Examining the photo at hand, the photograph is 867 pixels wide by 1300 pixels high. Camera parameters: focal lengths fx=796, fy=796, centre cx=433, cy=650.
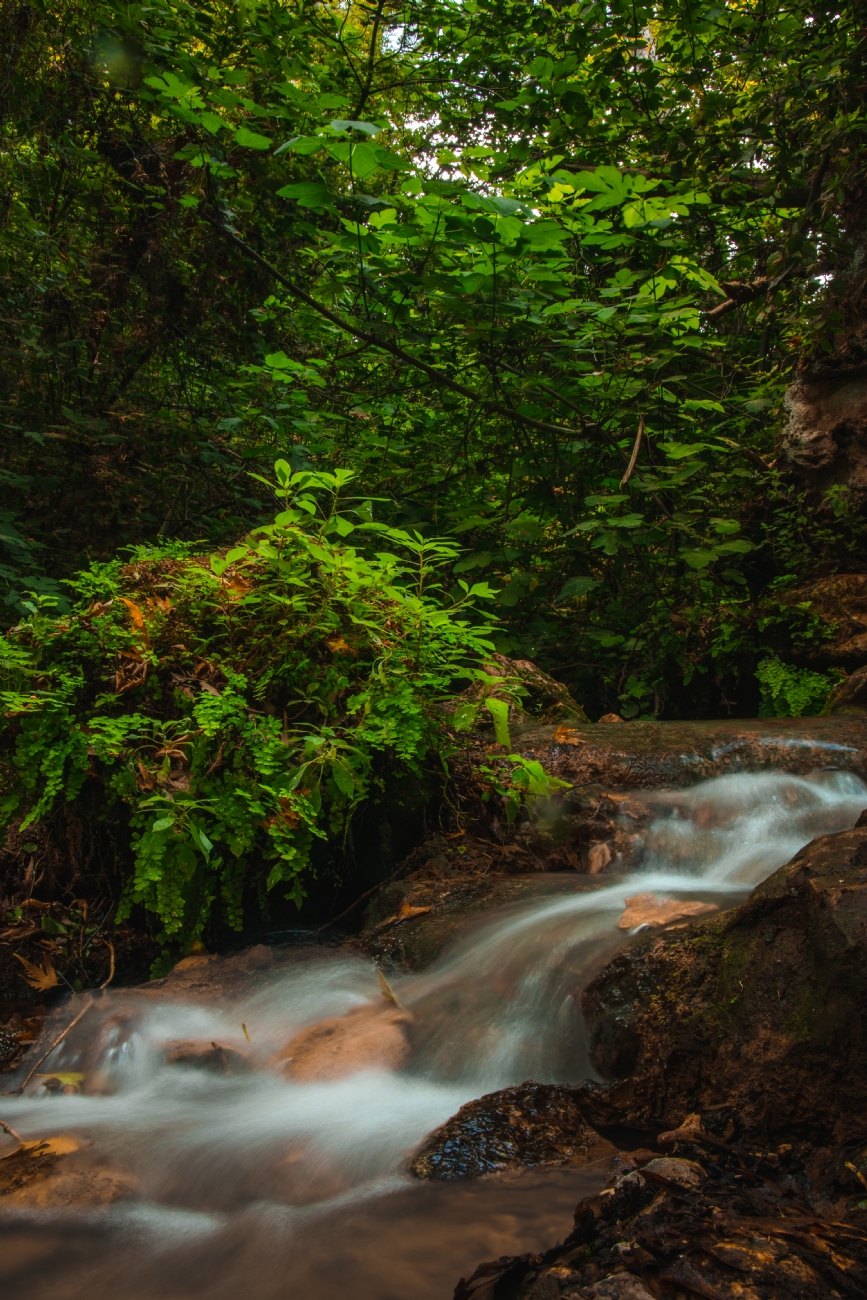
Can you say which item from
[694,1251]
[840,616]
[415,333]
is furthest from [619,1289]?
[840,616]

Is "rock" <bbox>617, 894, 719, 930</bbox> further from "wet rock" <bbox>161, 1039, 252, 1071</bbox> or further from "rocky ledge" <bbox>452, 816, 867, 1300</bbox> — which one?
"wet rock" <bbox>161, 1039, 252, 1071</bbox>

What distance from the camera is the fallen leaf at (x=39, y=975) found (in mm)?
3236

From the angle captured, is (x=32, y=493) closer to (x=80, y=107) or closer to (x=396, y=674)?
(x=80, y=107)

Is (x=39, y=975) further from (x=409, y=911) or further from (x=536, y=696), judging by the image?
(x=536, y=696)

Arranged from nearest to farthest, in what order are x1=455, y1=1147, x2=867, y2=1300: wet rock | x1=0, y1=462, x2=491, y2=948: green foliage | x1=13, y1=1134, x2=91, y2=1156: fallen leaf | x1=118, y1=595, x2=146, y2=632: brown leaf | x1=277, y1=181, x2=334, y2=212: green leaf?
1. x1=455, y1=1147, x2=867, y2=1300: wet rock
2. x1=13, y1=1134, x2=91, y2=1156: fallen leaf
3. x1=0, y1=462, x2=491, y2=948: green foliage
4. x1=277, y1=181, x2=334, y2=212: green leaf
5. x1=118, y1=595, x2=146, y2=632: brown leaf

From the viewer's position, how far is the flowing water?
5.91ft

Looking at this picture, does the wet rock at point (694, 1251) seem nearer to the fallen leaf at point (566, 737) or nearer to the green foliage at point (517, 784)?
the green foliage at point (517, 784)

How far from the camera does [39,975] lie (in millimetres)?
3256

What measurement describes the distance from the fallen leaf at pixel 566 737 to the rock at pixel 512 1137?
242 centimetres

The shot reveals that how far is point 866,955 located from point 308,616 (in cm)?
255

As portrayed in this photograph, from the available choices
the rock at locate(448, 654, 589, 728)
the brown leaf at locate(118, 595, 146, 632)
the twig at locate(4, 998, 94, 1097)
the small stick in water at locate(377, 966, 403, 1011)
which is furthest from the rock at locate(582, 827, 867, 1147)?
the rock at locate(448, 654, 589, 728)

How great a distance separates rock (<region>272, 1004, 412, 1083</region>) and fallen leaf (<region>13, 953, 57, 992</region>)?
3.57 feet

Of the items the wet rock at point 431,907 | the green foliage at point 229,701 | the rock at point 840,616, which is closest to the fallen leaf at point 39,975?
the green foliage at point 229,701

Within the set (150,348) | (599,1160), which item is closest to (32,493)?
(150,348)
